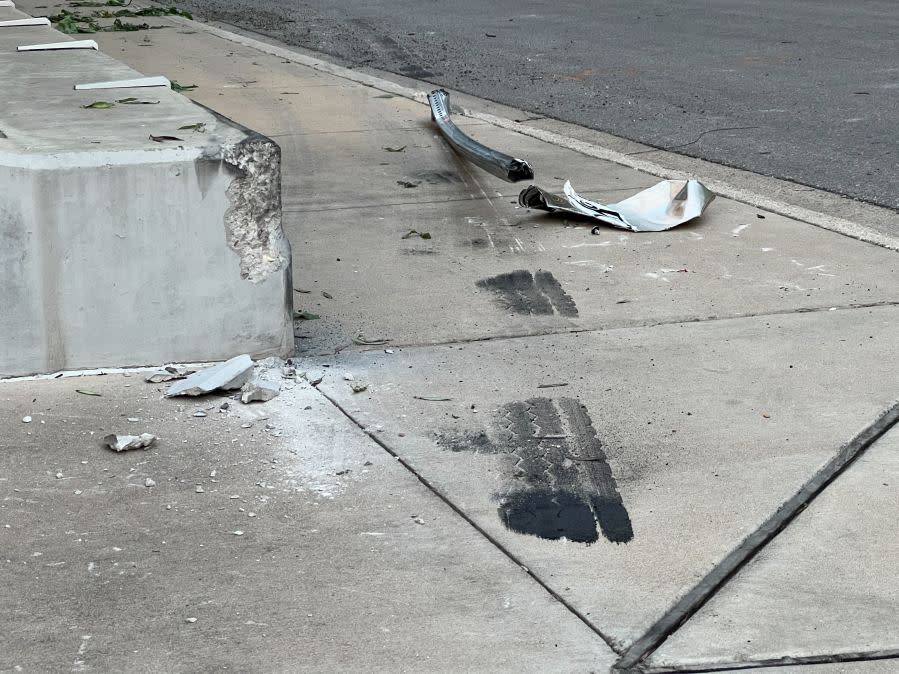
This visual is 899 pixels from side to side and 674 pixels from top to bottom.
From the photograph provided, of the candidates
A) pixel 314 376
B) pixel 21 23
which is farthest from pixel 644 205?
pixel 21 23

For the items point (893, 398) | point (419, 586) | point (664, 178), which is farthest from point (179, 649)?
point (664, 178)

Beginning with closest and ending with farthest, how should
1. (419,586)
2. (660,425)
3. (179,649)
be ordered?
(179,649) → (419,586) → (660,425)

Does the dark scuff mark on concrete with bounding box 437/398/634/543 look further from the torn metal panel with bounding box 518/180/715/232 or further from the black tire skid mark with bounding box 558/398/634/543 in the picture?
the torn metal panel with bounding box 518/180/715/232

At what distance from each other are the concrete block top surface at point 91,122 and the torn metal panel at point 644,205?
2046mm

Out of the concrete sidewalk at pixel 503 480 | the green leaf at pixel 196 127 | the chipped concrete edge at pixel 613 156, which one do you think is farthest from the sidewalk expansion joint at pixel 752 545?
the green leaf at pixel 196 127

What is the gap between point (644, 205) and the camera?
6.25 metres

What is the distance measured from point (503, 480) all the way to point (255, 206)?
4.57 ft

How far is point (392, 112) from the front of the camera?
353 inches

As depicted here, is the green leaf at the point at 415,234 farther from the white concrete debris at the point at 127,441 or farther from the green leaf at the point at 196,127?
the white concrete debris at the point at 127,441

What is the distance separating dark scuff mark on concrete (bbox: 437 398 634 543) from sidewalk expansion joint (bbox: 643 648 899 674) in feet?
1.95

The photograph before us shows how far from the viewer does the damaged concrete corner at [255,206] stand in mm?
4148

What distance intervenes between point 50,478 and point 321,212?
10.1 ft

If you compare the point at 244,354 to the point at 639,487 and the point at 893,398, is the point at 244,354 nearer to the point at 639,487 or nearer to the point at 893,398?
the point at 639,487

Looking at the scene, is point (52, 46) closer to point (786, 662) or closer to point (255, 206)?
point (255, 206)
